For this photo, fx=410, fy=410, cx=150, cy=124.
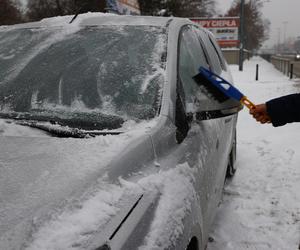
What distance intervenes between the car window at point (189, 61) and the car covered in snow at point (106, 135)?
1cm

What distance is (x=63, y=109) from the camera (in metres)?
2.40

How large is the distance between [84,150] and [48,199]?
0.39 metres

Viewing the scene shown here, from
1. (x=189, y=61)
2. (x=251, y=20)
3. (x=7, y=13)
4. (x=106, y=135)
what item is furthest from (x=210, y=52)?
(x=251, y=20)

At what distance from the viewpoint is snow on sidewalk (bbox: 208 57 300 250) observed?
3561 mm

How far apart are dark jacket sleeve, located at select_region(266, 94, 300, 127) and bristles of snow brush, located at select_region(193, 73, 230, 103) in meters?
0.36

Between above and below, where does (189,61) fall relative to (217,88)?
above

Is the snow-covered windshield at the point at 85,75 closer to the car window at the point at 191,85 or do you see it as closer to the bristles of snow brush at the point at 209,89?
the car window at the point at 191,85

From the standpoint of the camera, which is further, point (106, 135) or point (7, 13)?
point (7, 13)

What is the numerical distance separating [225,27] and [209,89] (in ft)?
92.4

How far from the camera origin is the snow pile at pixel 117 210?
139 centimetres

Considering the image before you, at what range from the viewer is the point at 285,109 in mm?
2723

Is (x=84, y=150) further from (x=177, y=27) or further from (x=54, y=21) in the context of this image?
(x=54, y=21)

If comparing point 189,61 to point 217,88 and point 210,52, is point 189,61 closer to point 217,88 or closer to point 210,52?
point 217,88

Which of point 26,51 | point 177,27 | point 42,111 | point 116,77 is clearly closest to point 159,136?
point 116,77
